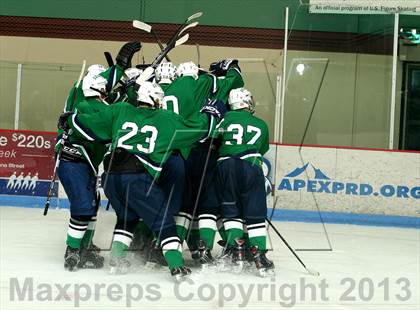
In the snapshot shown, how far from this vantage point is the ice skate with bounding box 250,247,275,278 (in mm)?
4117

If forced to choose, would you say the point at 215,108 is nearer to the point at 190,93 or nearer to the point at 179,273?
the point at 190,93

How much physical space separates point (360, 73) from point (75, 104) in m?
4.65

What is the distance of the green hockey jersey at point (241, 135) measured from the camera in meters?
4.30

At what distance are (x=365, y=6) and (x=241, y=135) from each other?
4347 mm

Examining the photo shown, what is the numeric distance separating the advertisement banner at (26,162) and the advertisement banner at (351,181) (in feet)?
7.98

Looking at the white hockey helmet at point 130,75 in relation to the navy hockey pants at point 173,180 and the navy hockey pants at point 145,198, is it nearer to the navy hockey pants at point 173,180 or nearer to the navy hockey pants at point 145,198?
the navy hockey pants at point 173,180

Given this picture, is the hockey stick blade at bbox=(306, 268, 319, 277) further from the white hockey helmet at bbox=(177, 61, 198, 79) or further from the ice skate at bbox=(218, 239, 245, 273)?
the white hockey helmet at bbox=(177, 61, 198, 79)

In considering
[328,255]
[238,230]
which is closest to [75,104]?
[238,230]

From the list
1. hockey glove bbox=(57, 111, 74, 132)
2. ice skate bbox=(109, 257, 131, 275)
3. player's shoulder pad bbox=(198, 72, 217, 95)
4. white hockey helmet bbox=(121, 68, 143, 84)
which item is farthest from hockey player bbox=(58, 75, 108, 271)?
player's shoulder pad bbox=(198, 72, 217, 95)

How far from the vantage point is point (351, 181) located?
7.52 meters

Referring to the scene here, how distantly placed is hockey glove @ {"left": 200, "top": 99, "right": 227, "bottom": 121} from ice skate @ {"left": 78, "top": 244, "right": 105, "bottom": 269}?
109 centimetres

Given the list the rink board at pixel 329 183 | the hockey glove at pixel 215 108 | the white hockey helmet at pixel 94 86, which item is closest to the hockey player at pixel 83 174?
the white hockey helmet at pixel 94 86

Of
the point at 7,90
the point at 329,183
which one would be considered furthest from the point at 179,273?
the point at 7,90

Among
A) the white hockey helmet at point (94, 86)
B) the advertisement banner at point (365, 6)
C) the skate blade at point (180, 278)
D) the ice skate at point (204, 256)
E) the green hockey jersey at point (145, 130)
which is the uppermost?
the advertisement banner at point (365, 6)
